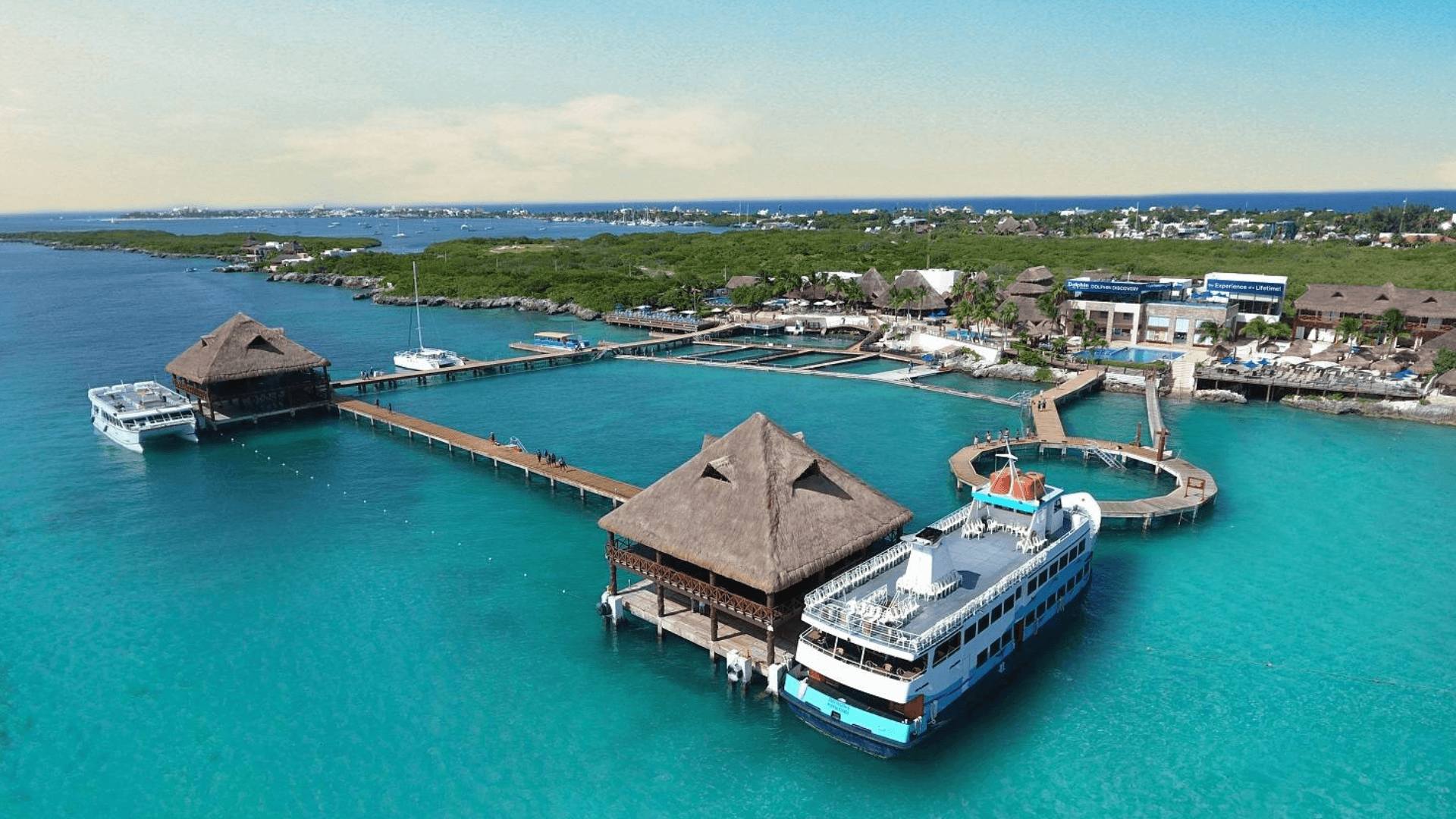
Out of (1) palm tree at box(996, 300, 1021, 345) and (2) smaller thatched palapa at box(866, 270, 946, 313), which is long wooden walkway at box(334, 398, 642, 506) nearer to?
(1) palm tree at box(996, 300, 1021, 345)

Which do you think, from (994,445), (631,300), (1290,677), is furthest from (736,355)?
(1290,677)

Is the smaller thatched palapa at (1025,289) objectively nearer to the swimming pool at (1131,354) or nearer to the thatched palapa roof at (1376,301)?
the swimming pool at (1131,354)

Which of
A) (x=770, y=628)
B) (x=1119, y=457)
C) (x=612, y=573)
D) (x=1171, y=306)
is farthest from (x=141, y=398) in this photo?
(x=1171, y=306)

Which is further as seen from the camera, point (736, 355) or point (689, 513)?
point (736, 355)

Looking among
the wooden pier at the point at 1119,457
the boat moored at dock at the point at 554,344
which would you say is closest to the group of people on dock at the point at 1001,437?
the wooden pier at the point at 1119,457

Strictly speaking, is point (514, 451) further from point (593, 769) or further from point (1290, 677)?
point (1290, 677)

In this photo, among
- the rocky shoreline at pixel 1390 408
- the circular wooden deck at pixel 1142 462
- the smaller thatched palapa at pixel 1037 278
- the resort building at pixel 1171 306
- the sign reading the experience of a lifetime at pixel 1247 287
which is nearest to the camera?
the circular wooden deck at pixel 1142 462

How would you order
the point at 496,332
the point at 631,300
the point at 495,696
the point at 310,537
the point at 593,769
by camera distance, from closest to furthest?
the point at 593,769 < the point at 495,696 < the point at 310,537 < the point at 496,332 < the point at 631,300

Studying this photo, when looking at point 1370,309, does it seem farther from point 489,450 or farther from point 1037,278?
point 489,450
